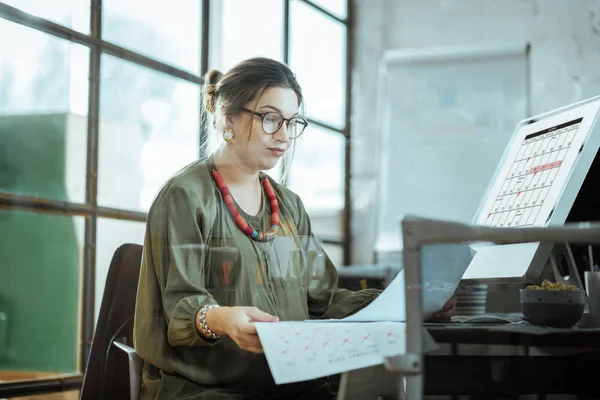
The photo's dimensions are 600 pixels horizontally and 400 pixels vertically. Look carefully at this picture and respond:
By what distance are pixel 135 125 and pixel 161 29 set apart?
1.14ft

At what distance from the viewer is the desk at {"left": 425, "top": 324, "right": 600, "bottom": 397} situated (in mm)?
808

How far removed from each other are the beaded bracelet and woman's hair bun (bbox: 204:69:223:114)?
30 centimetres

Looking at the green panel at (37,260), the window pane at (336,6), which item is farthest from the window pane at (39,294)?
the window pane at (336,6)

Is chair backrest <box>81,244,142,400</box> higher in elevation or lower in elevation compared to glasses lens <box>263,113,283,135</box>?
lower

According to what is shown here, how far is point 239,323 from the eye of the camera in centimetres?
85

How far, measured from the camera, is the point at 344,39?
383 cm

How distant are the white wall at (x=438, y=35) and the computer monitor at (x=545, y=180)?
230 centimetres

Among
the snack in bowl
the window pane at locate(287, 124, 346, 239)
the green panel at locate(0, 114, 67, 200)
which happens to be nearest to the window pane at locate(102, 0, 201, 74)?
the green panel at locate(0, 114, 67, 200)

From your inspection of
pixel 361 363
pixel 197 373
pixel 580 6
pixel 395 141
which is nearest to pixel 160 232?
pixel 197 373

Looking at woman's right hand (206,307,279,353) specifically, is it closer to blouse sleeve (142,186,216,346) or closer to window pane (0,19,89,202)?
blouse sleeve (142,186,216,346)

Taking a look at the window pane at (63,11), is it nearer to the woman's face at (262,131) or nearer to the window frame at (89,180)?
the window frame at (89,180)

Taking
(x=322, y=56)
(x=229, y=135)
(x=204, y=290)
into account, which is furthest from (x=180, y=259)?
(x=322, y=56)

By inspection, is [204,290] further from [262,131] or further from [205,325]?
[262,131]

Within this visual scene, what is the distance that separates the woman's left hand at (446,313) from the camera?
76 centimetres
